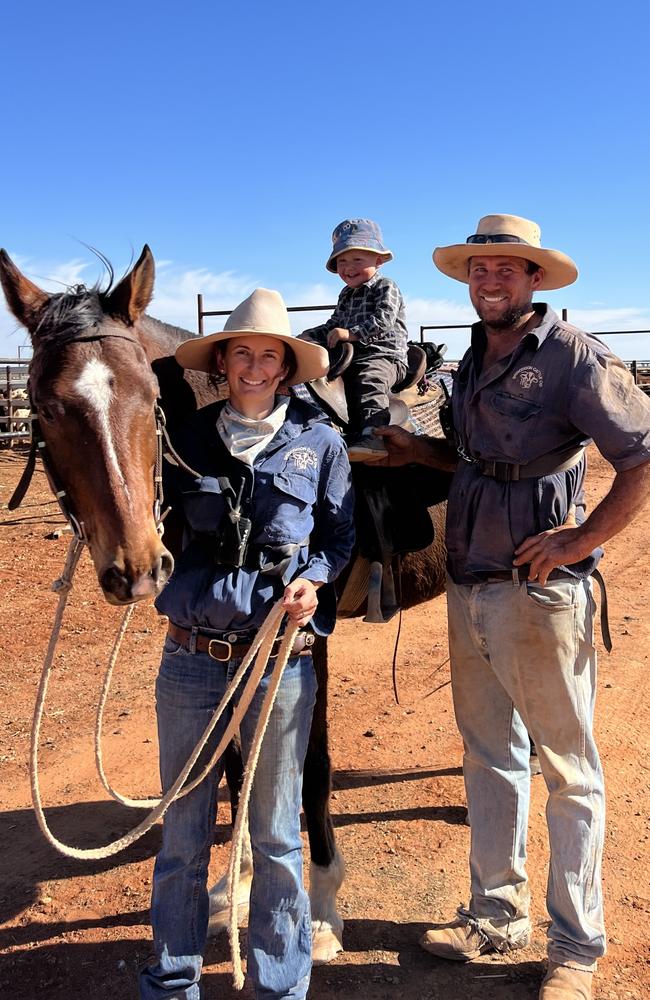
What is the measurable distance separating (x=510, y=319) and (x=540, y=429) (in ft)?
1.43

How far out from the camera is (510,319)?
9.32 ft

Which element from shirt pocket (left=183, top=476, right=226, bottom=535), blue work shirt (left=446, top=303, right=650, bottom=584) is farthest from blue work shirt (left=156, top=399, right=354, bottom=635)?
blue work shirt (left=446, top=303, right=650, bottom=584)

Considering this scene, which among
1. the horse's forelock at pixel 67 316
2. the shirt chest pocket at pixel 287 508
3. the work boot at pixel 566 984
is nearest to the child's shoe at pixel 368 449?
the shirt chest pocket at pixel 287 508

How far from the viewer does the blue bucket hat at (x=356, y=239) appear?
13.8 ft

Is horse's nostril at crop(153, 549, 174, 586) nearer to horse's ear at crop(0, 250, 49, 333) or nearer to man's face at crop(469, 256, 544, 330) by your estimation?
horse's ear at crop(0, 250, 49, 333)

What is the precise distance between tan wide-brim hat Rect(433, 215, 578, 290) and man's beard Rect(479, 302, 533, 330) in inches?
7.9

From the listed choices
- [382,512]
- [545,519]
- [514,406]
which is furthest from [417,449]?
[545,519]

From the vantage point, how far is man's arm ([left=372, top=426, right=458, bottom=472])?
3.27m

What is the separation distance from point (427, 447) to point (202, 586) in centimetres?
127

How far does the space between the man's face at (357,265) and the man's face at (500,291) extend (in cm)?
139

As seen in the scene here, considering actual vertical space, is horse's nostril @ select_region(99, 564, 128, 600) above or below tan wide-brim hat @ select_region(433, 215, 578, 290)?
below

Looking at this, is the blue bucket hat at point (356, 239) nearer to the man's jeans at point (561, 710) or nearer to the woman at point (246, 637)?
the woman at point (246, 637)

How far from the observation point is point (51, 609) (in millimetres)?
7309

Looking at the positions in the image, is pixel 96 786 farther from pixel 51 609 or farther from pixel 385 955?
pixel 51 609
